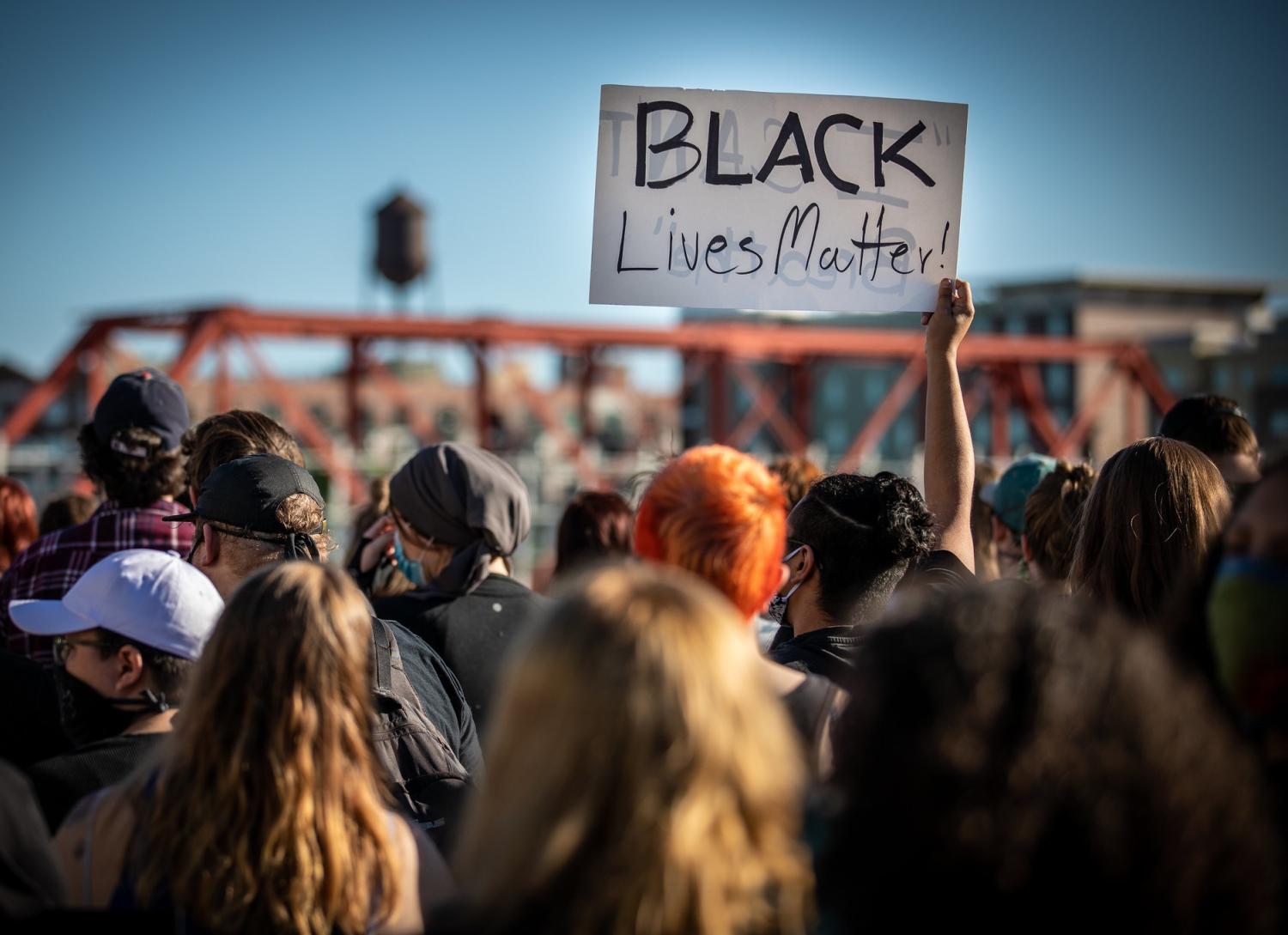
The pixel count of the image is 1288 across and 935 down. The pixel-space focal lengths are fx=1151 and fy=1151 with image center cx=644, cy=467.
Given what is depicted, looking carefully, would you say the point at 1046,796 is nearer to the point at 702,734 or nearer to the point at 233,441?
the point at 702,734

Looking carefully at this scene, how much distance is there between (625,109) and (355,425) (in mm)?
15290

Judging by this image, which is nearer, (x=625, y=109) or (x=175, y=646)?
(x=175, y=646)

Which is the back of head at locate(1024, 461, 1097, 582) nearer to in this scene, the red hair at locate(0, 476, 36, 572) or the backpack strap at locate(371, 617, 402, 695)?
the backpack strap at locate(371, 617, 402, 695)

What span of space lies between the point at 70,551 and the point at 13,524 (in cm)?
133

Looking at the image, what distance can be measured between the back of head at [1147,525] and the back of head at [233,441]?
7.05 feet

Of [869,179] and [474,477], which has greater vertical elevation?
[869,179]

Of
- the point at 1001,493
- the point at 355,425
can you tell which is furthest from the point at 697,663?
the point at 355,425

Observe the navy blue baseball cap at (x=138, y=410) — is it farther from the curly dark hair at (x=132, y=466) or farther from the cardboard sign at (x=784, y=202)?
the cardboard sign at (x=784, y=202)

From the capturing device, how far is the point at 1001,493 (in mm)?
4363

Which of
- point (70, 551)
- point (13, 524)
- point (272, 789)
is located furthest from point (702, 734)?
point (13, 524)

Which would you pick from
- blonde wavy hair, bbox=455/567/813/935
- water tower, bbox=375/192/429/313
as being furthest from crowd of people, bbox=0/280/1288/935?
water tower, bbox=375/192/429/313

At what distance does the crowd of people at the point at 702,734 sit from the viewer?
1299 millimetres

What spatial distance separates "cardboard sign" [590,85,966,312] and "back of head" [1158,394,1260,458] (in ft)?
4.14

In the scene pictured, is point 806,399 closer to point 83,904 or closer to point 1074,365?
point 83,904
